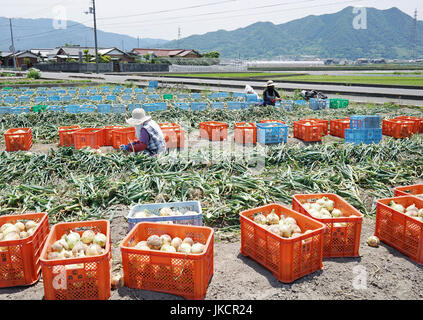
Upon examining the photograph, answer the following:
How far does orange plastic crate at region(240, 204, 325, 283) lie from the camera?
328 centimetres

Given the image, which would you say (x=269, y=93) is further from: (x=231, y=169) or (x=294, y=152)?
(x=231, y=169)

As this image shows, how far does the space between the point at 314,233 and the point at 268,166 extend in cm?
329

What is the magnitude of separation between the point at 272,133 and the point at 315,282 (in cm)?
590

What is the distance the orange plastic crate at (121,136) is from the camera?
26.6ft

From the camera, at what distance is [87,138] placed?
804 cm

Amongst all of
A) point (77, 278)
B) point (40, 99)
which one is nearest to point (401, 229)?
point (77, 278)

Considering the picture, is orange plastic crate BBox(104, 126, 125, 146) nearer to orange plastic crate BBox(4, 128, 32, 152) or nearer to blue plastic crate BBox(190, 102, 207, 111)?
orange plastic crate BBox(4, 128, 32, 152)

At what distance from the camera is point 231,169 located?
20.5ft

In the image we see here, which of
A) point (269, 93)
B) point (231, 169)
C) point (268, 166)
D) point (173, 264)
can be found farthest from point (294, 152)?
point (269, 93)

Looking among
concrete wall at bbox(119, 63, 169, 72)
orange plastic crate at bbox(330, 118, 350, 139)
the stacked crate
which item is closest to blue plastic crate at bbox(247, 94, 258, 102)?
orange plastic crate at bbox(330, 118, 350, 139)

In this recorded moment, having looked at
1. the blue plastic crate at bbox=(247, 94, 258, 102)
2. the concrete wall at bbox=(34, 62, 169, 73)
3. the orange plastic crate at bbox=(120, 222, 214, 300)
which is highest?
the concrete wall at bbox=(34, 62, 169, 73)

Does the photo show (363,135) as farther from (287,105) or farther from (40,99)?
(40,99)

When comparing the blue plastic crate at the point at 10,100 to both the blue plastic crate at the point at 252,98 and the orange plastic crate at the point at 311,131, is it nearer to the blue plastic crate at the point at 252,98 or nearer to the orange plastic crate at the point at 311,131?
the blue plastic crate at the point at 252,98

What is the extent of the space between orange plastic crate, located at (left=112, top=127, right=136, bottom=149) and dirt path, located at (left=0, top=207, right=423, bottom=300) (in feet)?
14.7
